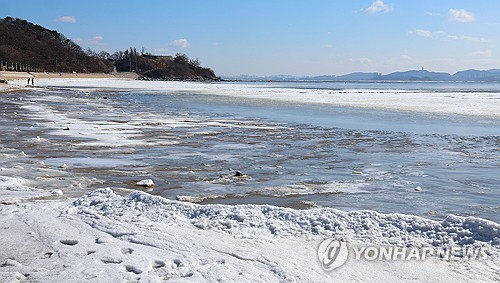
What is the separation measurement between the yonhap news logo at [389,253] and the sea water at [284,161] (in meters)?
1.74

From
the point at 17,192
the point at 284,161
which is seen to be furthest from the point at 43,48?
the point at 17,192

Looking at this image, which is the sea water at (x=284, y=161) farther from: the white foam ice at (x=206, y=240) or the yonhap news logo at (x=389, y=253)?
the yonhap news logo at (x=389, y=253)

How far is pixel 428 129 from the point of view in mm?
19484

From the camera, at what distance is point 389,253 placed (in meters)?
5.27

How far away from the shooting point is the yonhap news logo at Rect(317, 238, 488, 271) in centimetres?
512

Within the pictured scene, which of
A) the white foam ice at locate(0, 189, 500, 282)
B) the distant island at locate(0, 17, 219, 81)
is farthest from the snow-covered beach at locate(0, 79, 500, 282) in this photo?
the distant island at locate(0, 17, 219, 81)

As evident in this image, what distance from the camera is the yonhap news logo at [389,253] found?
5121mm

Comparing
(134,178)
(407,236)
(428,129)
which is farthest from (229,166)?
(428,129)

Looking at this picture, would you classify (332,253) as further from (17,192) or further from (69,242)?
(17,192)

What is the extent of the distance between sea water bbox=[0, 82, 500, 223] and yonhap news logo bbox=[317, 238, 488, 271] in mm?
1736

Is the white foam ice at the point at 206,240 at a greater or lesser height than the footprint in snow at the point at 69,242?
greater

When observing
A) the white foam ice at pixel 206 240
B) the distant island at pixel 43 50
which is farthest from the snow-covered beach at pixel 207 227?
the distant island at pixel 43 50

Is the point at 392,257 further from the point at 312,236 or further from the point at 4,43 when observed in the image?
the point at 4,43

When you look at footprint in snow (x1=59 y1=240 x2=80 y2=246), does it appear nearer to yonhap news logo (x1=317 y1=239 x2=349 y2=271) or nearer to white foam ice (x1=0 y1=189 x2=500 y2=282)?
white foam ice (x1=0 y1=189 x2=500 y2=282)
